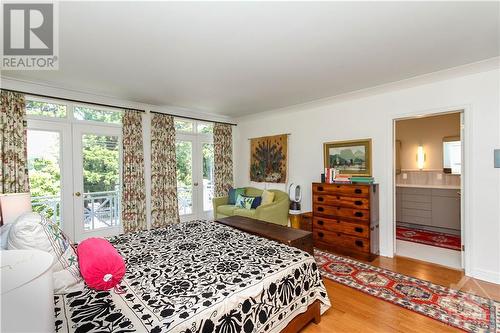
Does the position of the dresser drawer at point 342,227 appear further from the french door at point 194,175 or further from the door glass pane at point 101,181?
the door glass pane at point 101,181

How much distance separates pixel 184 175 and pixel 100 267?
12.4ft

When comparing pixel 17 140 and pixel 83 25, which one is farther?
pixel 17 140

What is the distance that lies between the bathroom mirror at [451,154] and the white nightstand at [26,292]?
20.3 feet

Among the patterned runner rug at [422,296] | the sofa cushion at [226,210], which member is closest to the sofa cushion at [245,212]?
the sofa cushion at [226,210]

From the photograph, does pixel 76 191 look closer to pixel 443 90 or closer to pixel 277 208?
pixel 277 208

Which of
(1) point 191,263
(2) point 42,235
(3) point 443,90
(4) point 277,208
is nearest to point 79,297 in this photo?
(2) point 42,235

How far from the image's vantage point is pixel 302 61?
9.03 feet

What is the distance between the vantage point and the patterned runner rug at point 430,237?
13.3 feet

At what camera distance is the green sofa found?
170 inches

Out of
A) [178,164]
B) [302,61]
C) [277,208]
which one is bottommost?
[277,208]

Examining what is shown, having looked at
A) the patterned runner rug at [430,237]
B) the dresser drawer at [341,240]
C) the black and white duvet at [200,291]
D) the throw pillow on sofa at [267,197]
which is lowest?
the patterned runner rug at [430,237]

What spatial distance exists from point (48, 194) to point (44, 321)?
156 inches

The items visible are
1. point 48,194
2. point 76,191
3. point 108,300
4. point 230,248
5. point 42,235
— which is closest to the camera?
point 108,300

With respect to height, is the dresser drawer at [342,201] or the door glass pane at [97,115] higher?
the door glass pane at [97,115]
